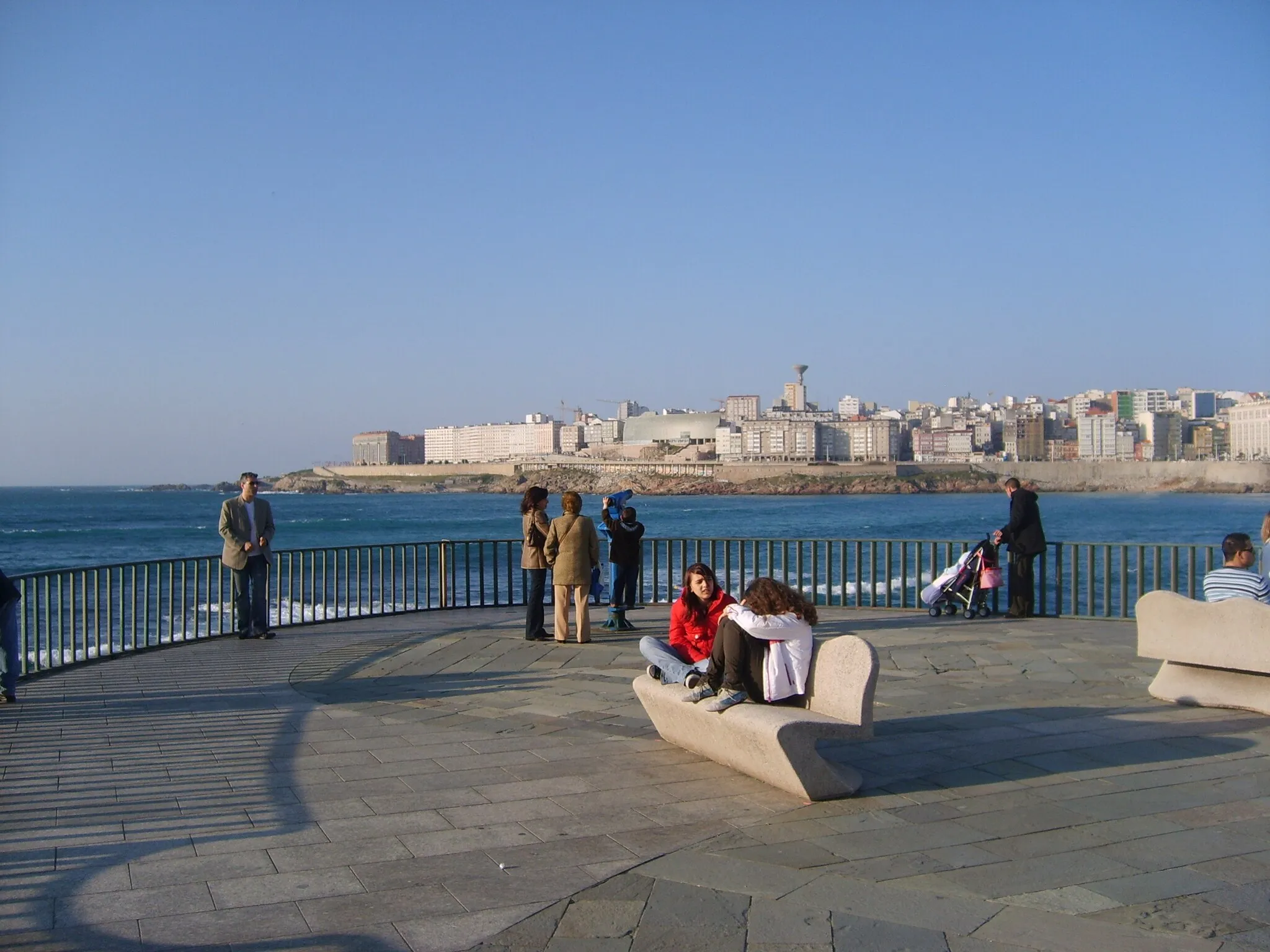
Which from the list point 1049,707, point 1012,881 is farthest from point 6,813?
point 1049,707

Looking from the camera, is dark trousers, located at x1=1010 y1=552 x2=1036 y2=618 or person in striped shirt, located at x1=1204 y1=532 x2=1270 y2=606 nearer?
person in striped shirt, located at x1=1204 y1=532 x2=1270 y2=606

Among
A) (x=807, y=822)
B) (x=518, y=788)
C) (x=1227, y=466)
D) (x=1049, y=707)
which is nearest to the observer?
(x=807, y=822)

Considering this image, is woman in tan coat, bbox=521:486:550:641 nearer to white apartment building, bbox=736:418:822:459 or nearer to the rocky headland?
the rocky headland

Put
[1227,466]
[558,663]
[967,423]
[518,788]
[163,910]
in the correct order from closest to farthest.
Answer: [163,910]
[518,788]
[558,663]
[1227,466]
[967,423]

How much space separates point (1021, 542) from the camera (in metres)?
12.4

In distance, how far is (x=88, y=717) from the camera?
26.0 feet

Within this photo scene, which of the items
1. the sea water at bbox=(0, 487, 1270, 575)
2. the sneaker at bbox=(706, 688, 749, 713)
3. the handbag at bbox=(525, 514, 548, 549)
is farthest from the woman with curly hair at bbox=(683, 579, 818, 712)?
the sea water at bbox=(0, 487, 1270, 575)

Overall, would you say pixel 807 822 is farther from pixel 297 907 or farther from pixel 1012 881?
pixel 297 907

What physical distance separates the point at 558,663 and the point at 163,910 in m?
5.84

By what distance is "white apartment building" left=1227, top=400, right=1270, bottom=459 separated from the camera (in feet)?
504

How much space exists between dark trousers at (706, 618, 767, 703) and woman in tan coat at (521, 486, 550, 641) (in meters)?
5.10

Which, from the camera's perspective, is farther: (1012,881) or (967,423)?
(967,423)

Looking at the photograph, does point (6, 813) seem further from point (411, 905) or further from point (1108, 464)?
point (1108, 464)

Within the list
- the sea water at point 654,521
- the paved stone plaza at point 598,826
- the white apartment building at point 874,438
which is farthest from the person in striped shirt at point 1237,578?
the white apartment building at point 874,438
